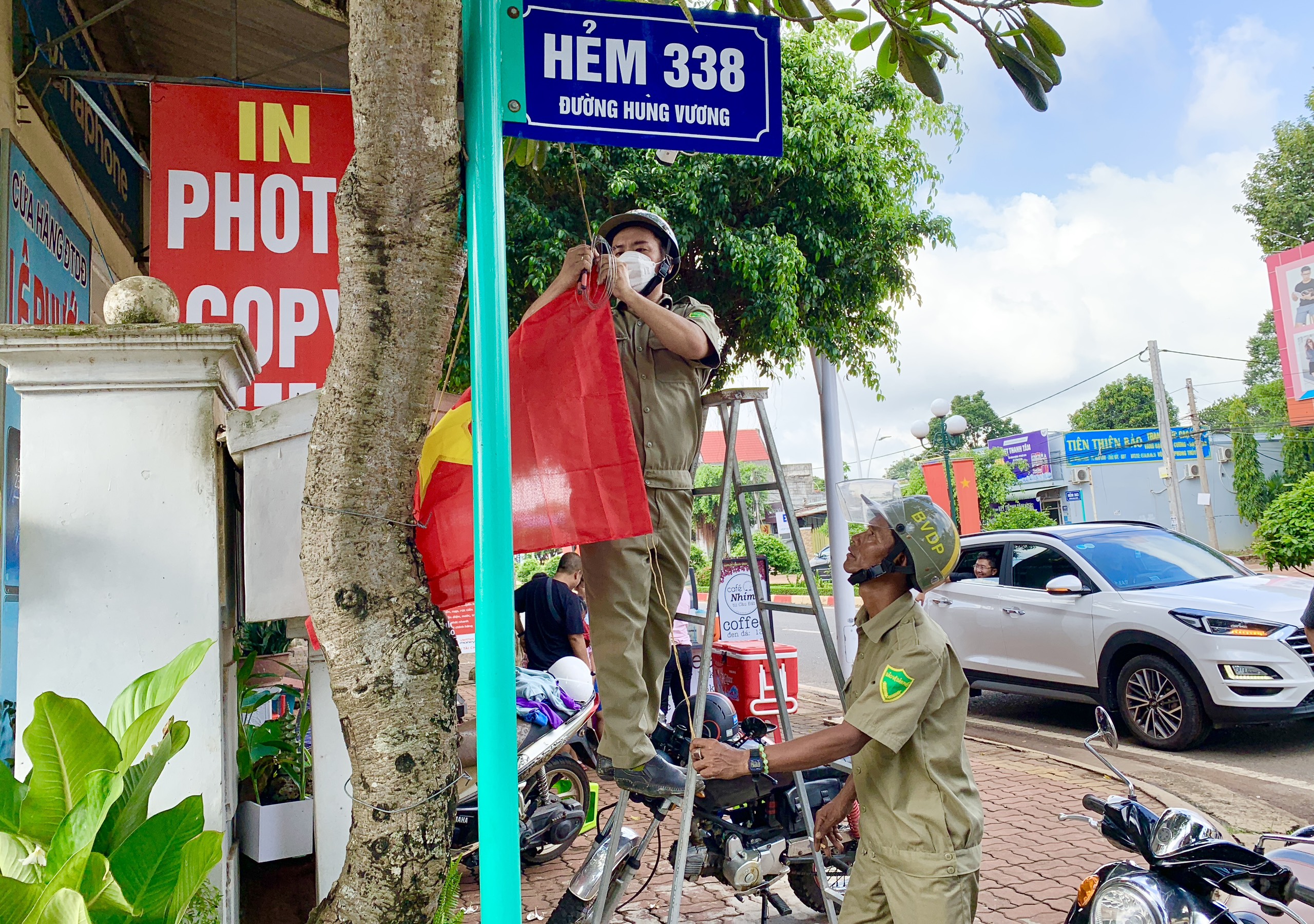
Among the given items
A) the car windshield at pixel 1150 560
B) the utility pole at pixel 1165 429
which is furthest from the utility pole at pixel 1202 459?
the car windshield at pixel 1150 560

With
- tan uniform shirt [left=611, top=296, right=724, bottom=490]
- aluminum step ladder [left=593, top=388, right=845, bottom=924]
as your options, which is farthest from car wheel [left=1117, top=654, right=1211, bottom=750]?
tan uniform shirt [left=611, top=296, right=724, bottom=490]

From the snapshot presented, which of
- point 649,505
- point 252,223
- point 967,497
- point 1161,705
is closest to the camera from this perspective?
point 649,505

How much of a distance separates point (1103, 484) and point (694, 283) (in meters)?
34.2

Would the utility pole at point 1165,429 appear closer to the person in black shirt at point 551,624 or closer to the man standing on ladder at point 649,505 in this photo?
the person in black shirt at point 551,624

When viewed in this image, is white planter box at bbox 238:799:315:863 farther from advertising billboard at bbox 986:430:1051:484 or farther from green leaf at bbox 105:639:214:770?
advertising billboard at bbox 986:430:1051:484

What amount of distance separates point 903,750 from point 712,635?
68 centimetres

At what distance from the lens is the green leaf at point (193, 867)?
1558 mm

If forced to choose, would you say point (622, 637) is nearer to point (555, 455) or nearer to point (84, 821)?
point (555, 455)

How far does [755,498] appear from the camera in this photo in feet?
14.2

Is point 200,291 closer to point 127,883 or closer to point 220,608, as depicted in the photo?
point 220,608

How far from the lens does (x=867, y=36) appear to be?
8.92 ft

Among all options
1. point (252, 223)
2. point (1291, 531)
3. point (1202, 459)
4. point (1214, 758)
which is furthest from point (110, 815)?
point (1202, 459)

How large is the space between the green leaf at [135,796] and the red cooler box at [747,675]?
5731mm

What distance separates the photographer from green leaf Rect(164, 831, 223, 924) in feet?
5.11
